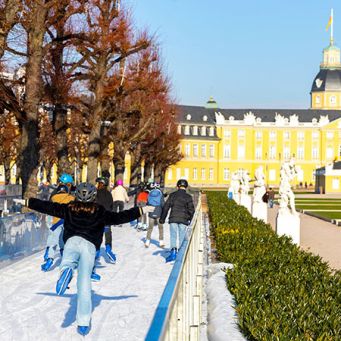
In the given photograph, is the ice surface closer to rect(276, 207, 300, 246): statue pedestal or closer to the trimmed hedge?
the trimmed hedge

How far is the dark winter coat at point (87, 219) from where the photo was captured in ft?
20.3

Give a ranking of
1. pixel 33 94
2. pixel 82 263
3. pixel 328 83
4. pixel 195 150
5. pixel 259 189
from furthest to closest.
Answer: pixel 328 83 < pixel 195 150 < pixel 259 189 < pixel 33 94 < pixel 82 263

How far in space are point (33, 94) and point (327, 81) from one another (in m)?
108

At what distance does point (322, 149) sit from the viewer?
3861 inches

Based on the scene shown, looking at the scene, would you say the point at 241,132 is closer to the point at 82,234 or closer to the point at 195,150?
the point at 195,150

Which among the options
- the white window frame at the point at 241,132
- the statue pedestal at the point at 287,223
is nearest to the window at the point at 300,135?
the white window frame at the point at 241,132

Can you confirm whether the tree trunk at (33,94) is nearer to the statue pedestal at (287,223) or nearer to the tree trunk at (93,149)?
the statue pedestal at (287,223)

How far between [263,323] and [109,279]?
507 centimetres

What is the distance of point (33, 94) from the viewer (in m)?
15.4

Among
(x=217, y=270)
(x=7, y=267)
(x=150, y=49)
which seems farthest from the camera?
(x=150, y=49)

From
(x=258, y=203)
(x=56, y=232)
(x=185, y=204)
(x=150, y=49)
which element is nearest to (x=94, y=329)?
(x=56, y=232)

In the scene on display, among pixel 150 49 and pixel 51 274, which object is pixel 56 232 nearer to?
pixel 51 274

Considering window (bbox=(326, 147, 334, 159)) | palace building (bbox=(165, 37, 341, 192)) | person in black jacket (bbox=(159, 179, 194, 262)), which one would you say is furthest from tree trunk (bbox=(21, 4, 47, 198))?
window (bbox=(326, 147, 334, 159))

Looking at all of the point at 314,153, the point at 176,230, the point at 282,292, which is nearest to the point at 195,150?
the point at 314,153
